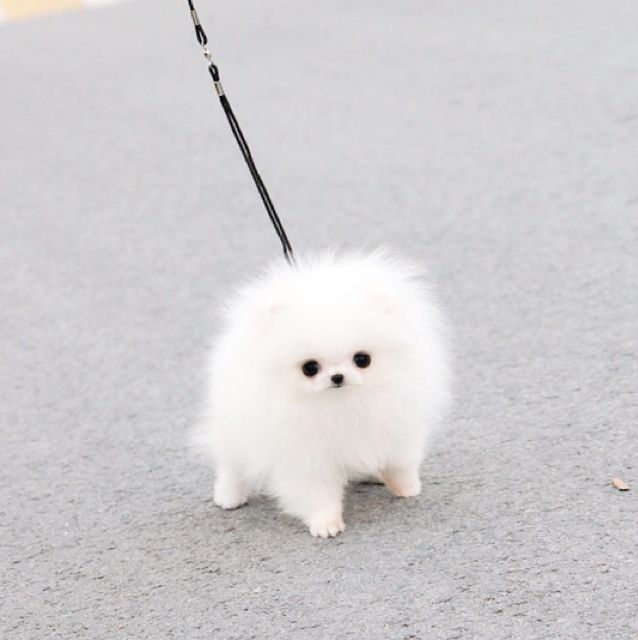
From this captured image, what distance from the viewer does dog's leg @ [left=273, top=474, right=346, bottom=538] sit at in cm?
272

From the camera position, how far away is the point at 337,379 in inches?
99.6

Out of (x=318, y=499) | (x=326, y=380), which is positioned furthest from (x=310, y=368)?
(x=318, y=499)

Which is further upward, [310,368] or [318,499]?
[310,368]

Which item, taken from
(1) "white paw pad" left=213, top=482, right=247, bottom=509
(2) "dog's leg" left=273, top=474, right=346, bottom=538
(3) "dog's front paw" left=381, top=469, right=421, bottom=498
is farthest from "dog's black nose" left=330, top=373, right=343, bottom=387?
(1) "white paw pad" left=213, top=482, right=247, bottom=509

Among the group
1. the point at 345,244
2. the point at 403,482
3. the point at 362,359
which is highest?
the point at 362,359

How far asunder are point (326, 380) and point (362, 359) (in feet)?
0.35

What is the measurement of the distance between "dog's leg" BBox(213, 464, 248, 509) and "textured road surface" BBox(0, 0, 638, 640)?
0.04 metres

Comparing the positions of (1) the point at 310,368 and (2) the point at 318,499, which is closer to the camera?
(1) the point at 310,368

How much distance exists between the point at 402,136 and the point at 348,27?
8.01 ft

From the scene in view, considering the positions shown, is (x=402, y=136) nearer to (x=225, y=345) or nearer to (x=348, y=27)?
(x=348, y=27)

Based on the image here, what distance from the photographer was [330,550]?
269 cm

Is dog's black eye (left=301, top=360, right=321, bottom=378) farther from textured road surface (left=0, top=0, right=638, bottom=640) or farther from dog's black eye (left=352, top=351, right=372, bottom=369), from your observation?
textured road surface (left=0, top=0, right=638, bottom=640)

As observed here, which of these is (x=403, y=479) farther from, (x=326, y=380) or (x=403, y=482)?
(x=326, y=380)

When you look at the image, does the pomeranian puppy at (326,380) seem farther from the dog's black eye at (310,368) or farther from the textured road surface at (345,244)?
the textured road surface at (345,244)
